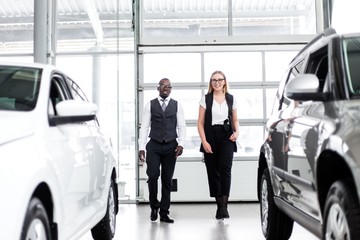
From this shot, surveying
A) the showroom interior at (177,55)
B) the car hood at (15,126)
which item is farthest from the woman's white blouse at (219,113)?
the car hood at (15,126)

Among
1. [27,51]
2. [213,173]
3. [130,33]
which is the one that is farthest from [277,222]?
[27,51]

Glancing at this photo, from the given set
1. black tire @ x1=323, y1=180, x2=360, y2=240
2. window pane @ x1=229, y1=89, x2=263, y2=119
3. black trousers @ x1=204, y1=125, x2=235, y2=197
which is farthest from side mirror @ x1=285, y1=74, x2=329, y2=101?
window pane @ x1=229, y1=89, x2=263, y2=119

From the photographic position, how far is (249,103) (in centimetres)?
859

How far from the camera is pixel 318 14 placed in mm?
8680

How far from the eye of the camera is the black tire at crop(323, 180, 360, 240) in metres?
2.22

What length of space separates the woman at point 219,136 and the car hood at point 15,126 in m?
3.61

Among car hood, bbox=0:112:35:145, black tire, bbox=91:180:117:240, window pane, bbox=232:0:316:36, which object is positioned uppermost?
window pane, bbox=232:0:316:36

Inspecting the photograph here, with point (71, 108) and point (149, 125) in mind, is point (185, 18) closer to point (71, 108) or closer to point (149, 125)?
point (149, 125)

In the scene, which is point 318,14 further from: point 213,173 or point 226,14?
point 213,173

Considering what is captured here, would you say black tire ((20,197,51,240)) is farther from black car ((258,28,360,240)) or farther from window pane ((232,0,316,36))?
window pane ((232,0,316,36))

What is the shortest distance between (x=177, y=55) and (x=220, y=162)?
3264 mm

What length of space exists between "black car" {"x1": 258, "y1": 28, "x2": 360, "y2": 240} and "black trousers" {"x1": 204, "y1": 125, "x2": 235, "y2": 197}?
1.69 m

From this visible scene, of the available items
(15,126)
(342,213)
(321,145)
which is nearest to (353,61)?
(321,145)

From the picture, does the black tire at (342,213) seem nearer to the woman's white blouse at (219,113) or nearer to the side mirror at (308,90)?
the side mirror at (308,90)
